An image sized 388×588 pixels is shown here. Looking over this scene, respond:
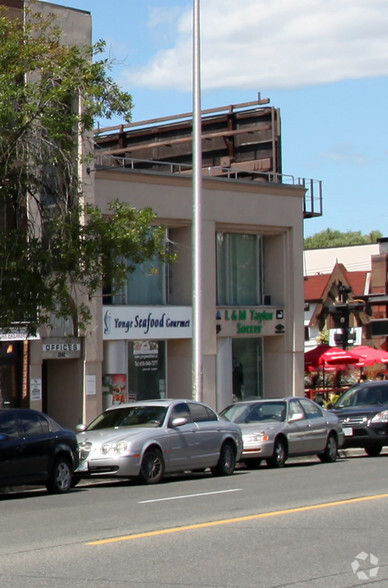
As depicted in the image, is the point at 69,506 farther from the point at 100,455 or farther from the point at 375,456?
the point at 375,456

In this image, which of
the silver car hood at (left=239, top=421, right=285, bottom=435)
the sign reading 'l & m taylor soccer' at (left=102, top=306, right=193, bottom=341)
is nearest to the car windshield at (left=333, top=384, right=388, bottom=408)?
the silver car hood at (left=239, top=421, right=285, bottom=435)

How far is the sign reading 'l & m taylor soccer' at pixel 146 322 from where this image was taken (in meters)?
28.1

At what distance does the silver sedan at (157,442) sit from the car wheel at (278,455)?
5.12 ft

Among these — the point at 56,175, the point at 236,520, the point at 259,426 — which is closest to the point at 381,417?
the point at 259,426

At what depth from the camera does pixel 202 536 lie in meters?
10.9

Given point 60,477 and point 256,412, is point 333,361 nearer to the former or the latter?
point 256,412

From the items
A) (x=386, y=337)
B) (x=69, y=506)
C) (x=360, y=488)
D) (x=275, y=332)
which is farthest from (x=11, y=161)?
(x=386, y=337)

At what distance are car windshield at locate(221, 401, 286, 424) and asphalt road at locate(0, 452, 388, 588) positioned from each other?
5.16 m

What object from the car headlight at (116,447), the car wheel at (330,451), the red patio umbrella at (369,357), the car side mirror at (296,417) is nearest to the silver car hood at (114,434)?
the car headlight at (116,447)

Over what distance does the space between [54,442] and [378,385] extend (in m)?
11.8

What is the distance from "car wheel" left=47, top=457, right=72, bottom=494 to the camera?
16875 mm

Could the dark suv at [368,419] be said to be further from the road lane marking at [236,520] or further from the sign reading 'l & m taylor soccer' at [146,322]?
the road lane marking at [236,520]

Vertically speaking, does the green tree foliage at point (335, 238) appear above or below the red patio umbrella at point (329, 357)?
above

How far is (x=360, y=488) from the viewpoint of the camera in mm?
15750
